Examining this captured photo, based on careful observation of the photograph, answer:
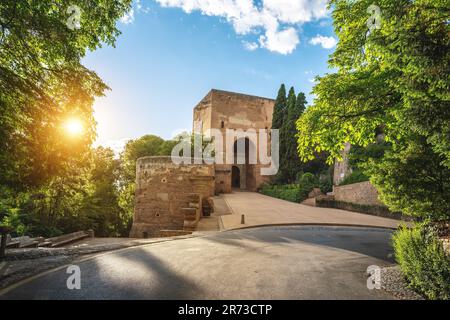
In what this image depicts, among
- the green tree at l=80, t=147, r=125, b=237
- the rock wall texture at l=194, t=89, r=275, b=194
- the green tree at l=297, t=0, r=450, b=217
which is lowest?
the green tree at l=80, t=147, r=125, b=237

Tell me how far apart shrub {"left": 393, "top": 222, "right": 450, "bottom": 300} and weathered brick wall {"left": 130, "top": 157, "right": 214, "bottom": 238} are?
1039cm

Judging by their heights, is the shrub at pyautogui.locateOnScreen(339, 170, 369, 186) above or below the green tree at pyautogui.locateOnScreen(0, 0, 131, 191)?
below

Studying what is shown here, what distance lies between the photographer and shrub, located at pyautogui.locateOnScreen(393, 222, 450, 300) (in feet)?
10.3

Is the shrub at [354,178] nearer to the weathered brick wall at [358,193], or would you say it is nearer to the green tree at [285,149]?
the weathered brick wall at [358,193]

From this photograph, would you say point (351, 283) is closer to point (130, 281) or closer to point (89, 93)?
point (130, 281)

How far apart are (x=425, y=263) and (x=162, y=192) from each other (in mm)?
12399

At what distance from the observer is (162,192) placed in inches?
539

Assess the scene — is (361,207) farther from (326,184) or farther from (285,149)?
(285,149)

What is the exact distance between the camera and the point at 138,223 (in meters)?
13.7

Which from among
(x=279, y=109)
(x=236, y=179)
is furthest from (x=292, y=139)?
(x=236, y=179)

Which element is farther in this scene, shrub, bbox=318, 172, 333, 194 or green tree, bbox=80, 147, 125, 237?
shrub, bbox=318, 172, 333, 194

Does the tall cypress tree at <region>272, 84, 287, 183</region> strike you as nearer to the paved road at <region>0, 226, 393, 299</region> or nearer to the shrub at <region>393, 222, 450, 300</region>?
the paved road at <region>0, 226, 393, 299</region>

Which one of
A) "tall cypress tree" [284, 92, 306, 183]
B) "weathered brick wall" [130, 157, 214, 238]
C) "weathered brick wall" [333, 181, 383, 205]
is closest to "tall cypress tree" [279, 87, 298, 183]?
"tall cypress tree" [284, 92, 306, 183]
